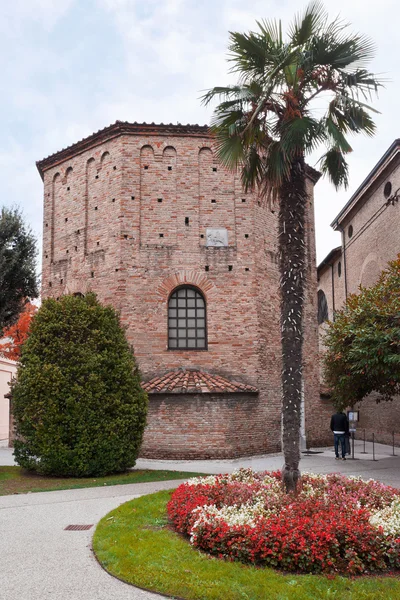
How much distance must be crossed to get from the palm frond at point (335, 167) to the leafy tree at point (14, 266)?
8489mm

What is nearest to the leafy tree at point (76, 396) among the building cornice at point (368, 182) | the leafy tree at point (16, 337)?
the building cornice at point (368, 182)

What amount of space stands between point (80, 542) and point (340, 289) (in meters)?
25.6

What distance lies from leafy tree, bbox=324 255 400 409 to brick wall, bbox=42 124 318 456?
328 centimetres

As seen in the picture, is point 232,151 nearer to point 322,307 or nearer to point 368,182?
point 368,182

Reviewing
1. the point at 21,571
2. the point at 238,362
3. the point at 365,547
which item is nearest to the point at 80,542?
the point at 21,571

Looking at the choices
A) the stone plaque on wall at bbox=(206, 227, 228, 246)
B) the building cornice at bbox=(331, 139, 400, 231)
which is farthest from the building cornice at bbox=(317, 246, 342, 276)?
the stone plaque on wall at bbox=(206, 227, 228, 246)

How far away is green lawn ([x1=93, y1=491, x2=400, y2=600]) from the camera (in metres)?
5.23

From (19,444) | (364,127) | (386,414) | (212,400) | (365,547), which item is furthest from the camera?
(386,414)

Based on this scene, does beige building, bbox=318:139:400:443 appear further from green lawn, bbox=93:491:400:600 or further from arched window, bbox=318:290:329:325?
green lawn, bbox=93:491:400:600

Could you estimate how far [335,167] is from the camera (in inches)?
421

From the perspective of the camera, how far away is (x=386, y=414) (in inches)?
937

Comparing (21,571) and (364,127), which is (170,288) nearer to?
(364,127)

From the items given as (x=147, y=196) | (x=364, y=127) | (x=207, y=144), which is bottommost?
(x=364, y=127)

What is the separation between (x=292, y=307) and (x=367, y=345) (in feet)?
19.1
